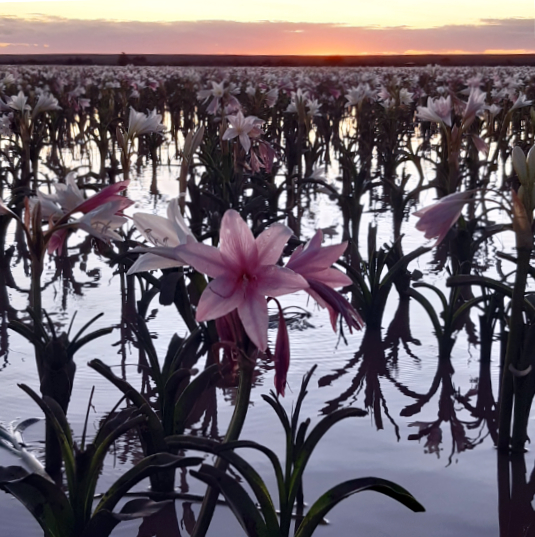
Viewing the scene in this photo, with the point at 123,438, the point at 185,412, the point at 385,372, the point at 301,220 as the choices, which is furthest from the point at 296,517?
the point at 301,220

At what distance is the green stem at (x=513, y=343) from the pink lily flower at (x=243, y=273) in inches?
36.0

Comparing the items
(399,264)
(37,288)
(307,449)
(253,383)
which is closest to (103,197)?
(37,288)

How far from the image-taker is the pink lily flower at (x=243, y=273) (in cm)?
118

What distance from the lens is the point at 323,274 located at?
1.25 m

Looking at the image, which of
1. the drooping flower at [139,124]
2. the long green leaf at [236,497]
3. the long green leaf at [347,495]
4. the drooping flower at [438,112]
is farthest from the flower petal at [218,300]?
the drooping flower at [438,112]

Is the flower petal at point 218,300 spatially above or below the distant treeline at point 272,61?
below

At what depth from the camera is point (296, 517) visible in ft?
6.10

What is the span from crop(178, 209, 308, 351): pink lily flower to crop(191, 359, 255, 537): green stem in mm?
105

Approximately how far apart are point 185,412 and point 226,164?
302cm

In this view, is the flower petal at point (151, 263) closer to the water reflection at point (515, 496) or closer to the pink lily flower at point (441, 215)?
the pink lily flower at point (441, 215)

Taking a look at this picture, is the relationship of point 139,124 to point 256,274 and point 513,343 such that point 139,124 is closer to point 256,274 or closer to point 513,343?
point 513,343

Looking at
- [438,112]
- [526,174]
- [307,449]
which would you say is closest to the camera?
[307,449]

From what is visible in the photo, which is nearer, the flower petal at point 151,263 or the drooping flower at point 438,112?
the flower petal at point 151,263

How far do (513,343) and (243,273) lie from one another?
1091 millimetres
